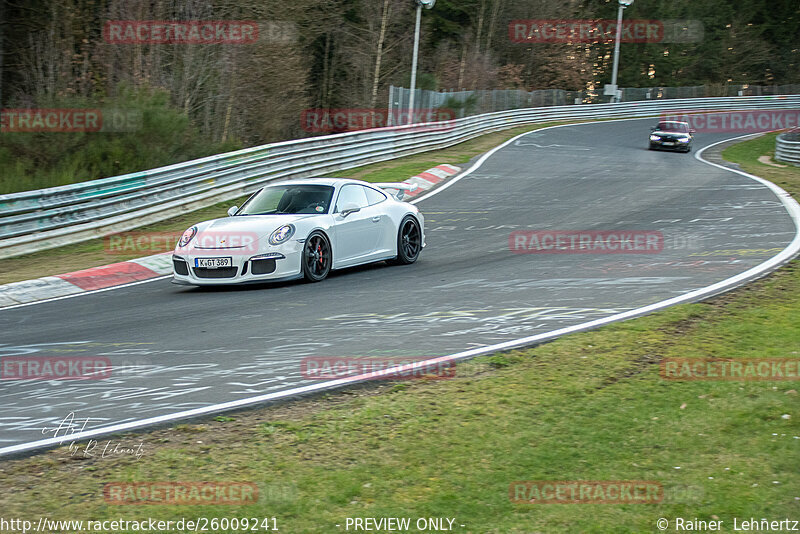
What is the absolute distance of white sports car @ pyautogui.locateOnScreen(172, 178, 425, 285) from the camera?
1078 centimetres

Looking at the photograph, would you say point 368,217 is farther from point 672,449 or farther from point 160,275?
point 672,449

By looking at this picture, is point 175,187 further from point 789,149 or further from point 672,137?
point 672,137

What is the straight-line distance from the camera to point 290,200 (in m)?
11.9

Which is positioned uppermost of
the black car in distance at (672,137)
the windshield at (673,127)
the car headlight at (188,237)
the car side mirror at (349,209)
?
the windshield at (673,127)

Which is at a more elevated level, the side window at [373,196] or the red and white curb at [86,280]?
the side window at [373,196]

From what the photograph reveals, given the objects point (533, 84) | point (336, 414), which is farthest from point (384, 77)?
point (336, 414)

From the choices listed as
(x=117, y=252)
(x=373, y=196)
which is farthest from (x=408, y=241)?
(x=117, y=252)

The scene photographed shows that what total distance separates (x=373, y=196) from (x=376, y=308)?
361 centimetres

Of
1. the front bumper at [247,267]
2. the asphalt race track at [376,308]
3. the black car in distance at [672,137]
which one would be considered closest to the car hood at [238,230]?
the front bumper at [247,267]

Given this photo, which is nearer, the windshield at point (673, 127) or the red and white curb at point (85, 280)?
the red and white curb at point (85, 280)

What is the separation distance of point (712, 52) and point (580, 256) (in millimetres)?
70613

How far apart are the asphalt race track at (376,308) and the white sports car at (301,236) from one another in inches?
10.2

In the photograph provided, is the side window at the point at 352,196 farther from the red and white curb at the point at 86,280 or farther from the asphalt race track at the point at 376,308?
the red and white curb at the point at 86,280

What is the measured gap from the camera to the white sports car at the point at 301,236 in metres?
10.8
